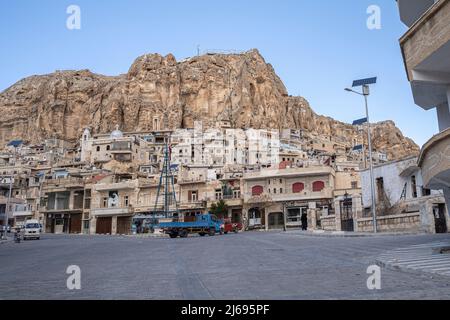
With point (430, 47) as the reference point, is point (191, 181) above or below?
above

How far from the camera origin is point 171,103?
12550 cm

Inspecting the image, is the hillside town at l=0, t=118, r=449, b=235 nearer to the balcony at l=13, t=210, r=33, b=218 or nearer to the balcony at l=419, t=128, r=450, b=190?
the balcony at l=13, t=210, r=33, b=218

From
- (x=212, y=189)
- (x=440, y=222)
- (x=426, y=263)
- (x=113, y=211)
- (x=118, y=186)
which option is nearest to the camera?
(x=426, y=263)

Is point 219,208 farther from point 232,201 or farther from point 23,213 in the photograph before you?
point 23,213

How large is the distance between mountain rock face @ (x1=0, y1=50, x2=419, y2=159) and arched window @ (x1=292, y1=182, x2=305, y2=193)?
61.5m

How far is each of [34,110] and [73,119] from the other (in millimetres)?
16963

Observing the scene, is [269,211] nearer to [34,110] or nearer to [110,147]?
[110,147]

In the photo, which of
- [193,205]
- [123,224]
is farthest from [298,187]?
[123,224]

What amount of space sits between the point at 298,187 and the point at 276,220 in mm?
5375

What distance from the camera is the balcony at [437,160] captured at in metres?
9.44

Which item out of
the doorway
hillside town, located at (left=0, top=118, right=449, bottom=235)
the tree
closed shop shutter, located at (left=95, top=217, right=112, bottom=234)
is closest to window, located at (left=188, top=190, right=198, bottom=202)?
hillside town, located at (left=0, top=118, right=449, bottom=235)

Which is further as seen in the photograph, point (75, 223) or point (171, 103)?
point (171, 103)
